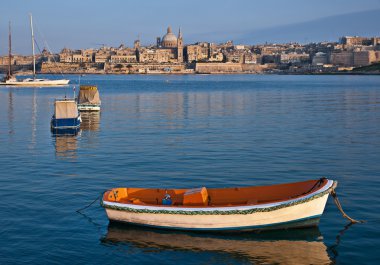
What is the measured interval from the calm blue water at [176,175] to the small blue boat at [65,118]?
735 millimetres

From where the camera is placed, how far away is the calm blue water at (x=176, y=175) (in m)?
11.7

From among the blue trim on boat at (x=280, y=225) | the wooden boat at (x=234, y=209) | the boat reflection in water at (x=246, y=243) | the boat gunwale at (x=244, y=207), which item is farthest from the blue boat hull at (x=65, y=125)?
the boat gunwale at (x=244, y=207)

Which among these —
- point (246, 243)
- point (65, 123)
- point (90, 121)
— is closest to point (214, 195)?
point (246, 243)

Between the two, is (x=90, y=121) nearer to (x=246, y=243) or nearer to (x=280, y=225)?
(x=280, y=225)

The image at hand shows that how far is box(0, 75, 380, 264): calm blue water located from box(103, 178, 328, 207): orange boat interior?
28.5 inches

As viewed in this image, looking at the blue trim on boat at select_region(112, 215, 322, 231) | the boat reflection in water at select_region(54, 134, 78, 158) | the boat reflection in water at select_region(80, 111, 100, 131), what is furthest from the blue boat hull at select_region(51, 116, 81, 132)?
the blue trim on boat at select_region(112, 215, 322, 231)

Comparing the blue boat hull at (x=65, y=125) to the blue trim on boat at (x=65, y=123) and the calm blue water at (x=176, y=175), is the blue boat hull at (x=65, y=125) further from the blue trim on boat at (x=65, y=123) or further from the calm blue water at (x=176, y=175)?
the calm blue water at (x=176, y=175)

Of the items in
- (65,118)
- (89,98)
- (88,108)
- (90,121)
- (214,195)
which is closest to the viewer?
(214,195)

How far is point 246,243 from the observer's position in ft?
39.6

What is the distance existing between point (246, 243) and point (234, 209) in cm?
70

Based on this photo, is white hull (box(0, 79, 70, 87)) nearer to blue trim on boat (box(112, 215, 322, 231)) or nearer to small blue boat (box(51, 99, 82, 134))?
small blue boat (box(51, 99, 82, 134))

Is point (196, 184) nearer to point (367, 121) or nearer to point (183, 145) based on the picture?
point (183, 145)

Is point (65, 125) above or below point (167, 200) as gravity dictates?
above

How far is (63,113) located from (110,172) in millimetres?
13543
